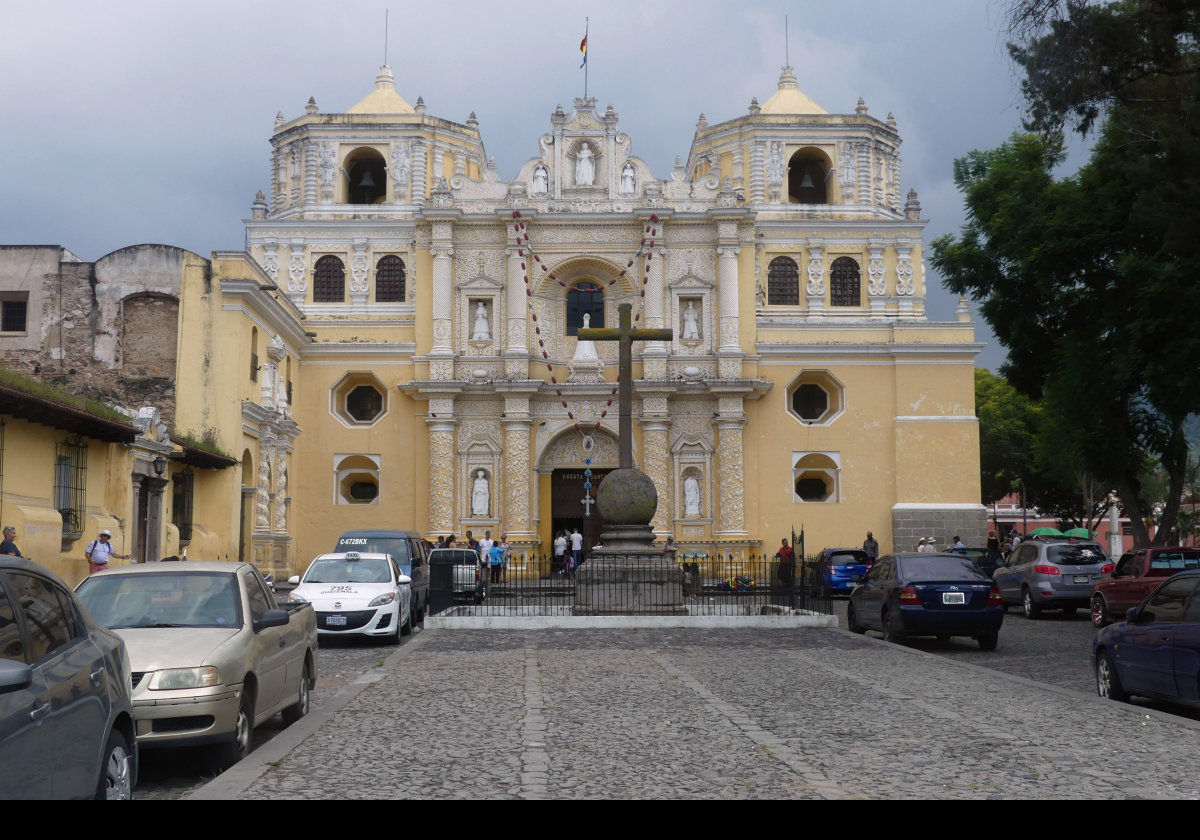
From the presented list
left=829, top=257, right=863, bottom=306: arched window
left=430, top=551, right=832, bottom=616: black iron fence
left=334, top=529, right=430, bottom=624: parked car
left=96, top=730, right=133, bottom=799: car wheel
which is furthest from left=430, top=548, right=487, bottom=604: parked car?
left=829, top=257, right=863, bottom=306: arched window

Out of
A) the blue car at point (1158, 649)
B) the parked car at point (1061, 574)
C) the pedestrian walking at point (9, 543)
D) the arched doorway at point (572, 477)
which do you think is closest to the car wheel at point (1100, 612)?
the parked car at point (1061, 574)

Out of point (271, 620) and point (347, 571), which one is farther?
point (347, 571)

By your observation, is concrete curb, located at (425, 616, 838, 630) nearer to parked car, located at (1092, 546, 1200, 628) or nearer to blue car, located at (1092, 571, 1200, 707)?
parked car, located at (1092, 546, 1200, 628)

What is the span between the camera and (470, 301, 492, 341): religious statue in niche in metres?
39.4

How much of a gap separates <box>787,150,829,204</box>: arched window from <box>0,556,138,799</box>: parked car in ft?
127

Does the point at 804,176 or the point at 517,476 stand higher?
the point at 804,176

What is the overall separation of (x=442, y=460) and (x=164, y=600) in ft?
97.0

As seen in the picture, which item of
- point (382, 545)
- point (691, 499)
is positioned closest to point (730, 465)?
point (691, 499)

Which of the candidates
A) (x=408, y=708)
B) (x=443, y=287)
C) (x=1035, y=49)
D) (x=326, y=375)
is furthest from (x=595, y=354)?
(x=408, y=708)

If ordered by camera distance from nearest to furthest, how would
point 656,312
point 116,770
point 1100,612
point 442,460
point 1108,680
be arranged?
point 116,770 < point 1108,680 < point 1100,612 < point 442,460 < point 656,312

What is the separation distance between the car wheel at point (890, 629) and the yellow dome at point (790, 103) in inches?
1133

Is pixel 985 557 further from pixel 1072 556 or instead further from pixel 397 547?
pixel 397 547

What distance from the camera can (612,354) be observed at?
132 feet

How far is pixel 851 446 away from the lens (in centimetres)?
3922
